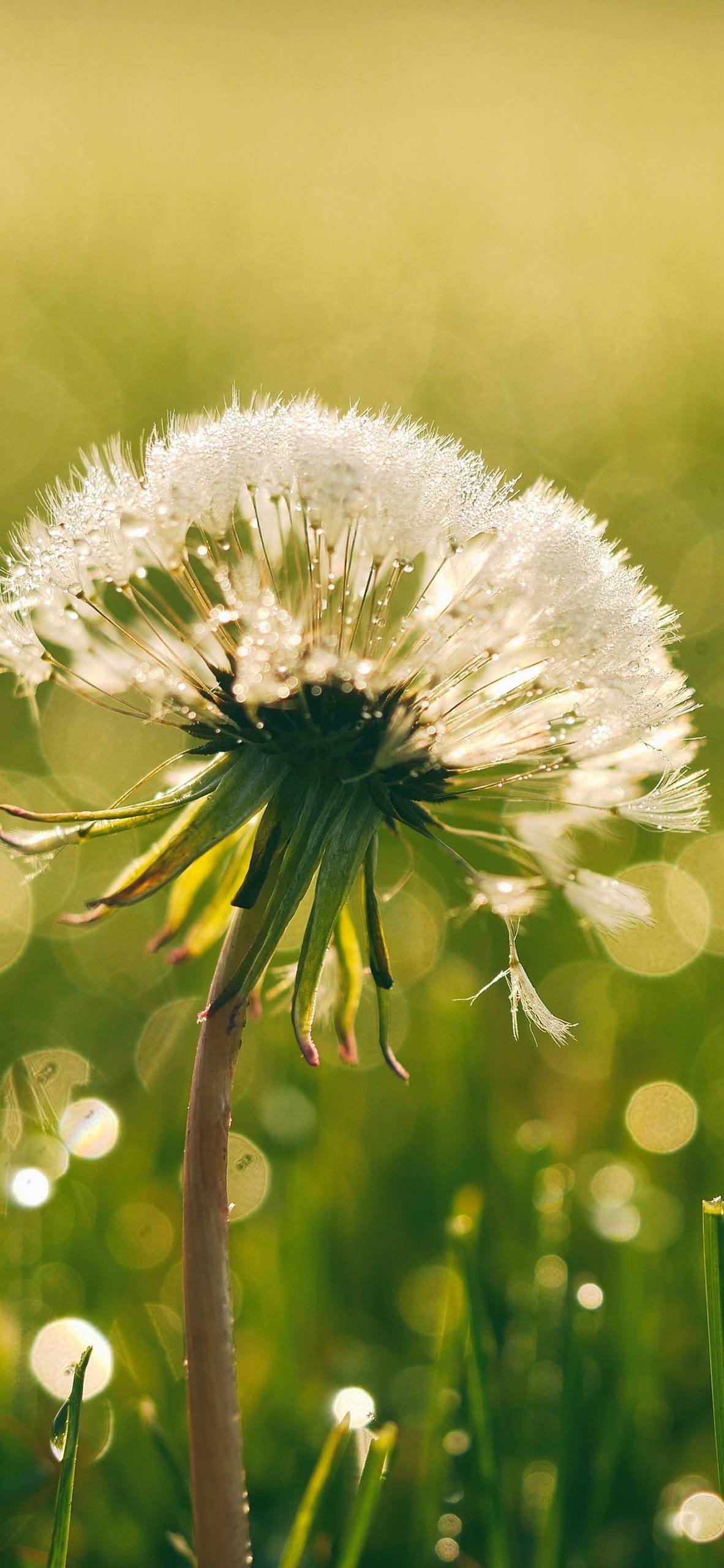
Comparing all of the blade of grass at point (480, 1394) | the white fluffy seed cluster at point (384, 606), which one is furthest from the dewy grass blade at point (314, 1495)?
the white fluffy seed cluster at point (384, 606)

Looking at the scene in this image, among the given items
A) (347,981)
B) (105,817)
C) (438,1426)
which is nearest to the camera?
(105,817)

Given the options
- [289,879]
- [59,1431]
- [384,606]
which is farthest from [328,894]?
[59,1431]

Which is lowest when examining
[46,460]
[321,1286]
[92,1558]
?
[92,1558]

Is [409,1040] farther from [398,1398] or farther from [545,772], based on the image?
[545,772]

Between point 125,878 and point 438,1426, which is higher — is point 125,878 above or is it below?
above

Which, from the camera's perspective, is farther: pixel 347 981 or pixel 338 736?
pixel 347 981

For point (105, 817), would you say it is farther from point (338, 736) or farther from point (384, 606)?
point (384, 606)

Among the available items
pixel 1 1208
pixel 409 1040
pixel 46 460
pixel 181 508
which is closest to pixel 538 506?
pixel 181 508
